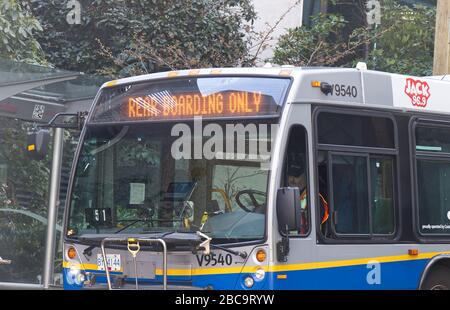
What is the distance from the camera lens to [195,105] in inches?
303

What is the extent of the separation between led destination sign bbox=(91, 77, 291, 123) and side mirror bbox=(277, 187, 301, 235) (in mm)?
793

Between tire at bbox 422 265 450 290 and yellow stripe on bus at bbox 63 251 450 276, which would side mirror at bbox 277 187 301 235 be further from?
tire at bbox 422 265 450 290

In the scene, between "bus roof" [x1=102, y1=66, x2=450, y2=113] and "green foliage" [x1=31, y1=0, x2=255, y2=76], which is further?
"green foliage" [x1=31, y1=0, x2=255, y2=76]

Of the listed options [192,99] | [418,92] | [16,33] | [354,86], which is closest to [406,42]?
[16,33]

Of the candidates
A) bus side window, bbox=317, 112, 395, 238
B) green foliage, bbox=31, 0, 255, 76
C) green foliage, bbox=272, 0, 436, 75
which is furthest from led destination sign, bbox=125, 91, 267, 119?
green foliage, bbox=272, 0, 436, 75

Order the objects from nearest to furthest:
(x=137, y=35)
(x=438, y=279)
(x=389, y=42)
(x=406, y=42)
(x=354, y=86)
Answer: (x=354, y=86) → (x=438, y=279) → (x=137, y=35) → (x=406, y=42) → (x=389, y=42)

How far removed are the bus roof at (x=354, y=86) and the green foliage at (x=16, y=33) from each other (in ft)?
14.2

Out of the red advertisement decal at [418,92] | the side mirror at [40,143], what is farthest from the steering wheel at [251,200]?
the red advertisement decal at [418,92]

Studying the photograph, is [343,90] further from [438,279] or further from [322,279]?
[438,279]

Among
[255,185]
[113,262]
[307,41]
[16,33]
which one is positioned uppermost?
[307,41]

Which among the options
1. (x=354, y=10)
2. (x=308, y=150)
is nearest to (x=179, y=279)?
(x=308, y=150)

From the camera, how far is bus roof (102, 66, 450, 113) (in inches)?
298

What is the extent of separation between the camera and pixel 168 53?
14312 mm

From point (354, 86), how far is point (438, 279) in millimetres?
2260
